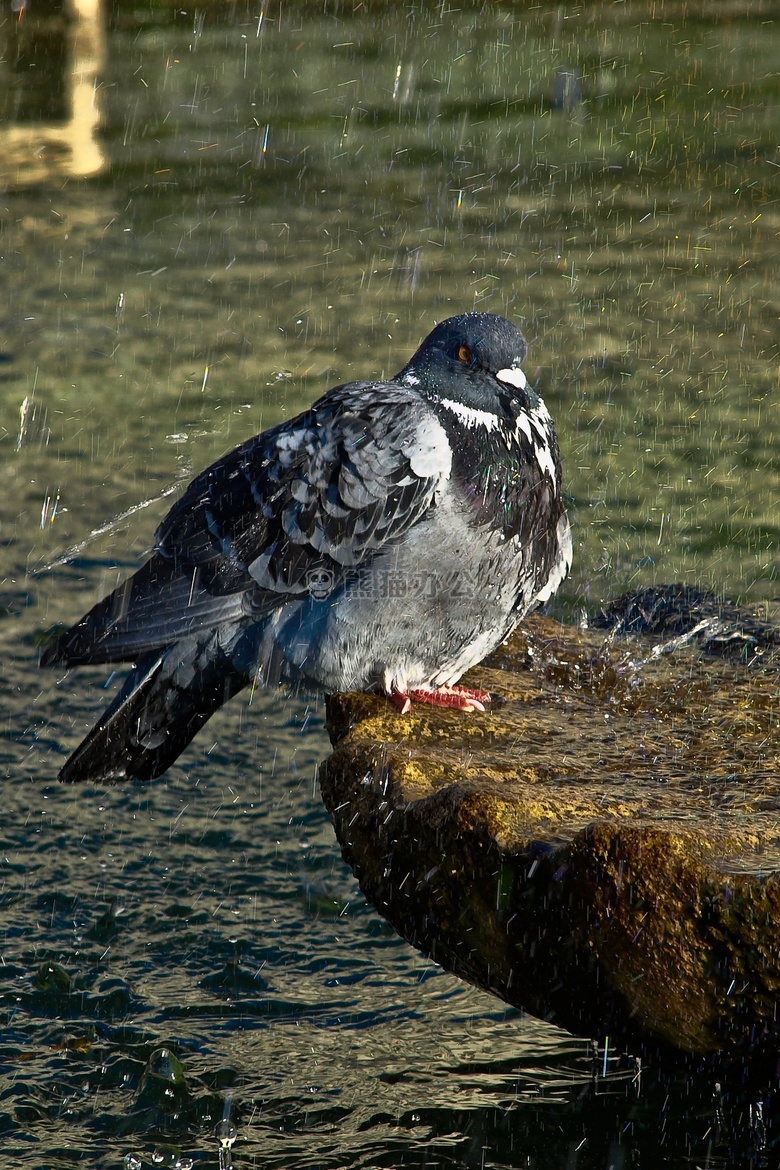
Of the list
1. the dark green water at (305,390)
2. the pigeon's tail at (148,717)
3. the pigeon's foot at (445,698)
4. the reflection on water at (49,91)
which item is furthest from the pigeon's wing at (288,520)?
the reflection on water at (49,91)

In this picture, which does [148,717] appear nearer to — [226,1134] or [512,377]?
[226,1134]

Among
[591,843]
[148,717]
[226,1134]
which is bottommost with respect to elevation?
[226,1134]

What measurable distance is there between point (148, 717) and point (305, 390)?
4253 mm

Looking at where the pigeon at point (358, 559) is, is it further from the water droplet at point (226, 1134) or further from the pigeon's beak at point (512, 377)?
the water droplet at point (226, 1134)

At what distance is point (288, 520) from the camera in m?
4.19

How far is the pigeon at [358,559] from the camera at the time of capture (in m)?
4.05

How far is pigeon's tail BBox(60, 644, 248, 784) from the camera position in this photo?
14.1 ft

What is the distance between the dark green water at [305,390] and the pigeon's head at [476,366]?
157cm

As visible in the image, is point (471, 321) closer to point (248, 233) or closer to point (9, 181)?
point (248, 233)

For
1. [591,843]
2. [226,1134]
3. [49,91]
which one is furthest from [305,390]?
[49,91]

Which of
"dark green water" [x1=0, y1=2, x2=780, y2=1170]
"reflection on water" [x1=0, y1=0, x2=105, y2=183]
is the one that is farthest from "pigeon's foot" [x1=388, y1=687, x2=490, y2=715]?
"reflection on water" [x1=0, y1=0, x2=105, y2=183]

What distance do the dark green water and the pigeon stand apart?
0.68 meters

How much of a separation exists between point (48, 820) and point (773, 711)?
7.96 ft

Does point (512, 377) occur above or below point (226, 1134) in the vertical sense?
above
